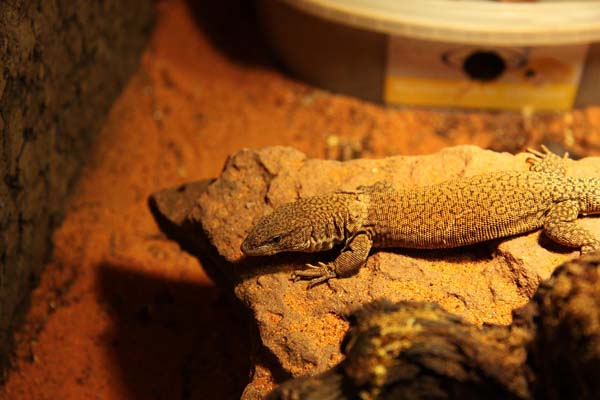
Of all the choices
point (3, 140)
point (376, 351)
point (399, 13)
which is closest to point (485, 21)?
point (399, 13)

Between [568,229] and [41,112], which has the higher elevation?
[568,229]

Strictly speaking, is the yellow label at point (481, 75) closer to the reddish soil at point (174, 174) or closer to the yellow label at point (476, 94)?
the yellow label at point (476, 94)

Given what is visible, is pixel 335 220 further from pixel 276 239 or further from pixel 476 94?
pixel 476 94

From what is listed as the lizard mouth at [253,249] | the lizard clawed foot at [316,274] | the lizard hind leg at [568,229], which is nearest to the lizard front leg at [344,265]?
the lizard clawed foot at [316,274]

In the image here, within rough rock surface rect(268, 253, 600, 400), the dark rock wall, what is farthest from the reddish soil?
rough rock surface rect(268, 253, 600, 400)

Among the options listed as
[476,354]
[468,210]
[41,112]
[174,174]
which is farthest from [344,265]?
[174,174]

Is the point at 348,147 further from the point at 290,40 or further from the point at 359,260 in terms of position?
the point at 359,260

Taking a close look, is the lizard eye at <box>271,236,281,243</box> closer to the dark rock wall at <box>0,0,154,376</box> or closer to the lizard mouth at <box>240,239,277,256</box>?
the lizard mouth at <box>240,239,277,256</box>

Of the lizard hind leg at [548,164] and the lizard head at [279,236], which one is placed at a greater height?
the lizard hind leg at [548,164]
